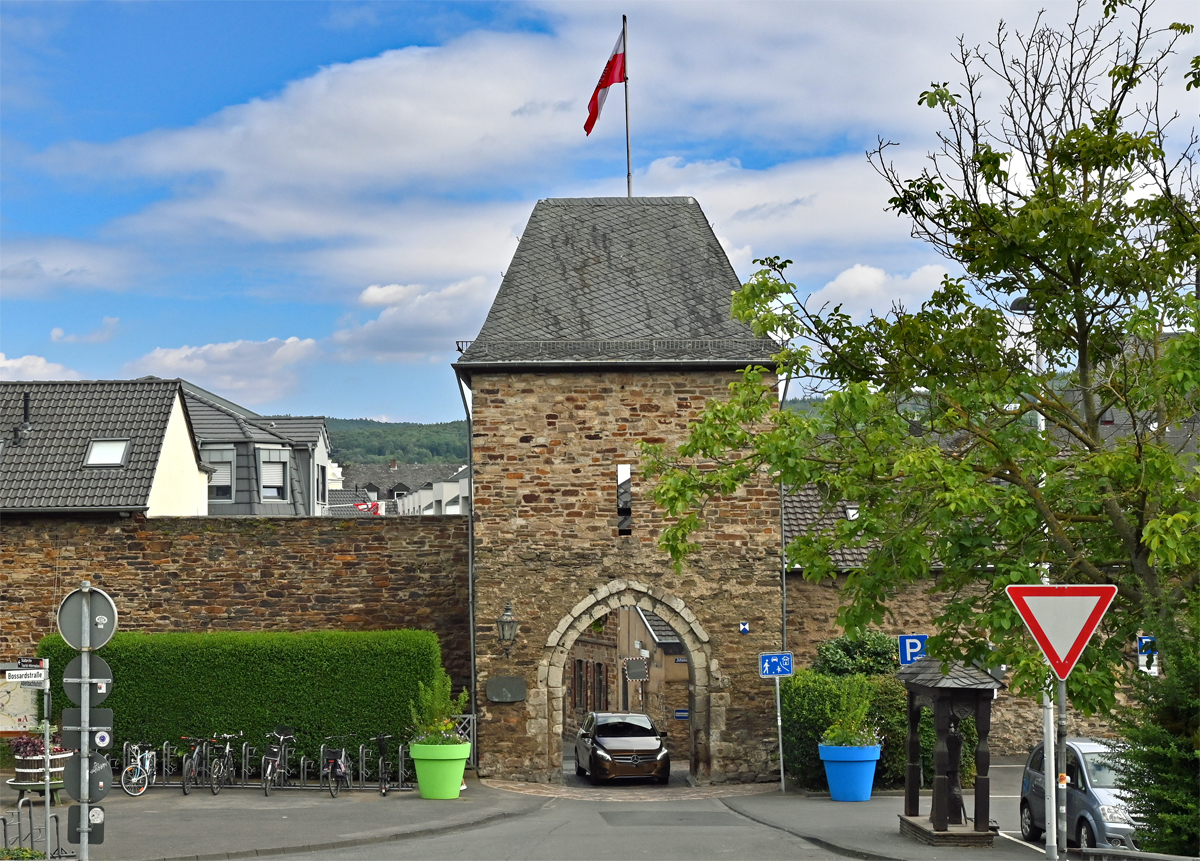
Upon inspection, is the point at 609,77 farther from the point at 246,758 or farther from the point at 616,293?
the point at 246,758

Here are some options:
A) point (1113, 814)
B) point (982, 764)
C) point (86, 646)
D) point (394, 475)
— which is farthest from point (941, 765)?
point (394, 475)

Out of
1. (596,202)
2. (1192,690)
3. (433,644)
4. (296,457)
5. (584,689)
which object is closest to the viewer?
(1192,690)

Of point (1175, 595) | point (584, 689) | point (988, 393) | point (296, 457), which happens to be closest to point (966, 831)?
point (1175, 595)

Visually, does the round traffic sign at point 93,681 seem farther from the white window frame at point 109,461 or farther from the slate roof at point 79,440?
the white window frame at point 109,461

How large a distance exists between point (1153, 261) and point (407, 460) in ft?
346

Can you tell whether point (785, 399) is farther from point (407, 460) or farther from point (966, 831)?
point (407, 460)

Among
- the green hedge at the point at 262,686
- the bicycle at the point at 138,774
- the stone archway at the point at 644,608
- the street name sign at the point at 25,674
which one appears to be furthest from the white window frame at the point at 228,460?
the street name sign at the point at 25,674

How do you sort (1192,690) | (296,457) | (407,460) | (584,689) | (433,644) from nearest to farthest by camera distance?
(1192,690), (433,644), (296,457), (584,689), (407,460)

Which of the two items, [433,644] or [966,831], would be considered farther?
[433,644]

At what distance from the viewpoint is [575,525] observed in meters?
23.5

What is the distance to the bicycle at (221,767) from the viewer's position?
2102cm

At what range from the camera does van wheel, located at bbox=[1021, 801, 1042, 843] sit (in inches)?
642

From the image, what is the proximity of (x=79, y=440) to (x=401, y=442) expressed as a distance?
318 feet

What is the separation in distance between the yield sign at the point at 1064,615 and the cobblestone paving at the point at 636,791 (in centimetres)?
1300
